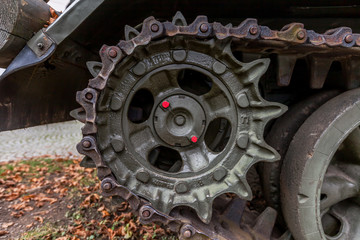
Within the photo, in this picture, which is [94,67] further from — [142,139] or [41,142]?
[41,142]

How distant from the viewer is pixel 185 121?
71.7 inches

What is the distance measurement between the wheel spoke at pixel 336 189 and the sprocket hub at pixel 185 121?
24.8 inches

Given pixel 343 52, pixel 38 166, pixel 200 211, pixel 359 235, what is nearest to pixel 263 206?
pixel 359 235

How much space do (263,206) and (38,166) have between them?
409 centimetres

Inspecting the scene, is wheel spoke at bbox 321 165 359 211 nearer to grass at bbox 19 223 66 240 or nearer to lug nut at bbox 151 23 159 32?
lug nut at bbox 151 23 159 32

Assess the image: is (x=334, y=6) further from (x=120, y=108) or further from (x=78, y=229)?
(x=78, y=229)

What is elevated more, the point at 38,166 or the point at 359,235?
the point at 359,235

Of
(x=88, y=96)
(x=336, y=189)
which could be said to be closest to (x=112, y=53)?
(x=88, y=96)

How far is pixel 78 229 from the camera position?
2680 millimetres

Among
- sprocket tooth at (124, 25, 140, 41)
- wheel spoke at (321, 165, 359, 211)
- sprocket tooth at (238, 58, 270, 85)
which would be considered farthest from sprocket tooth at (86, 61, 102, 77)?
wheel spoke at (321, 165, 359, 211)

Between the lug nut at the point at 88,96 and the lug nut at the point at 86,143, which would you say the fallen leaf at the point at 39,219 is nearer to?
the lug nut at the point at 86,143

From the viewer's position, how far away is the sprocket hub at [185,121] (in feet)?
5.48

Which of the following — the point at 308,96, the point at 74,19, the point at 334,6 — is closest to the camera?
the point at 74,19

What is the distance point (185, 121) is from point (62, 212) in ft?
6.81
